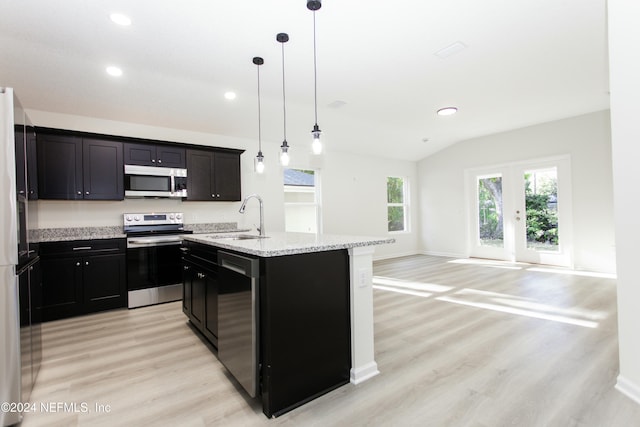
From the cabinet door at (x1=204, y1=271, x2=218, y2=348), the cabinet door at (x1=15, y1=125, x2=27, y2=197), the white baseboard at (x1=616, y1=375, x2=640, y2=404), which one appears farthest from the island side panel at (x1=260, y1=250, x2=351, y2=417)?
the white baseboard at (x1=616, y1=375, x2=640, y2=404)

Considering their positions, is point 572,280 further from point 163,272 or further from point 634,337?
point 163,272

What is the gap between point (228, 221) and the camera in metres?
5.04

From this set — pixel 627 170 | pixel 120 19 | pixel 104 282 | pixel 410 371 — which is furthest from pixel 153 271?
pixel 627 170

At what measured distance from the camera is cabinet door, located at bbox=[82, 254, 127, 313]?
3.55 m

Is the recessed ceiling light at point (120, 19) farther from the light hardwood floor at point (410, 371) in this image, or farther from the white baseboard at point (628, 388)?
the white baseboard at point (628, 388)

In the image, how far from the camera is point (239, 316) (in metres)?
1.91

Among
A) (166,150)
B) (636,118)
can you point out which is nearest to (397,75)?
(636,118)

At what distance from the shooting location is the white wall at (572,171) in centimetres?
514

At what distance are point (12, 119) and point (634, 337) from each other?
3811mm

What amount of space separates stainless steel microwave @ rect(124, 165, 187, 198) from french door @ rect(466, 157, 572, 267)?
5.93 m

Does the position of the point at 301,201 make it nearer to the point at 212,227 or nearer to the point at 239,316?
the point at 212,227

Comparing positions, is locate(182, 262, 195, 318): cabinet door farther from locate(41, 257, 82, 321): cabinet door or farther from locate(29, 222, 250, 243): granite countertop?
locate(41, 257, 82, 321): cabinet door

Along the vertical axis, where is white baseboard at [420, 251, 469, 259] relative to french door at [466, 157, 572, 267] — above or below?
below

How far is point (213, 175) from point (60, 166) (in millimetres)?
1738
